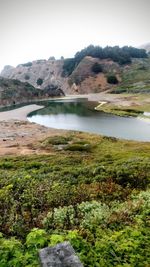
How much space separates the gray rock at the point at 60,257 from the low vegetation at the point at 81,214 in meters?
1.79

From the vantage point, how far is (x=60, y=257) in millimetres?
9594

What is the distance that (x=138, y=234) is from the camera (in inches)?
552

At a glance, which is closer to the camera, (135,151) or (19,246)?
(19,246)

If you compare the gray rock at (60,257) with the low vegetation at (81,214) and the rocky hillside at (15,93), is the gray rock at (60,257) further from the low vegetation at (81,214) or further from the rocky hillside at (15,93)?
the rocky hillside at (15,93)

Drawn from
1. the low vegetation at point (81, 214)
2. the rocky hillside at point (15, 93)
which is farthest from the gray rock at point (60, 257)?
the rocky hillside at point (15, 93)

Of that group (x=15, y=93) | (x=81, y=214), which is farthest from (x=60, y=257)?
(x=15, y=93)

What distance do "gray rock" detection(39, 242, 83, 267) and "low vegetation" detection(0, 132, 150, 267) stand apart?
70.3 inches

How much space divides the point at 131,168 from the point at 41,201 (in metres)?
10.3

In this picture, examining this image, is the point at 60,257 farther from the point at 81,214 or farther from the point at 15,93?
the point at 15,93

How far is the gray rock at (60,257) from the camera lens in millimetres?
9250

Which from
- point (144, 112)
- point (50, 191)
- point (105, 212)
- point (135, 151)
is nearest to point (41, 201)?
point (50, 191)

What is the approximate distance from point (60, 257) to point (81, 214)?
738cm

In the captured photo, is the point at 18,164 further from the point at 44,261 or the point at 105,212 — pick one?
the point at 44,261

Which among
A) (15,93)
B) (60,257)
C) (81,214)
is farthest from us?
(15,93)
